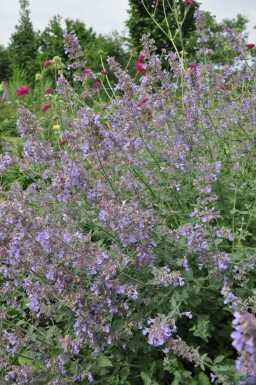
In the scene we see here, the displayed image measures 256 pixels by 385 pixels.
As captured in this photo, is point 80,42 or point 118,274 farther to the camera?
point 80,42

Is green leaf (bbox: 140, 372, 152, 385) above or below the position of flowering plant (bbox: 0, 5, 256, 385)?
below

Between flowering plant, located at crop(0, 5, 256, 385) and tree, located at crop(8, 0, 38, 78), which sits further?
tree, located at crop(8, 0, 38, 78)

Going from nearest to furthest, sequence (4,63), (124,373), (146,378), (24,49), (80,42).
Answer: (146,378) → (124,373) → (80,42) → (24,49) → (4,63)

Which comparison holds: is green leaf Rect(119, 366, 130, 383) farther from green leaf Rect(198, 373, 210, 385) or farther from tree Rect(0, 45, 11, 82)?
tree Rect(0, 45, 11, 82)

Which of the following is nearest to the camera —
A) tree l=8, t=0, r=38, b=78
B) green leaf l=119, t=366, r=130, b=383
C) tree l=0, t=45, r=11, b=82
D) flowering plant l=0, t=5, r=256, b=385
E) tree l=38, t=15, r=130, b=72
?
flowering plant l=0, t=5, r=256, b=385

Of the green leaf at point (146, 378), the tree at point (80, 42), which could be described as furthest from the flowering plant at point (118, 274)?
the tree at point (80, 42)

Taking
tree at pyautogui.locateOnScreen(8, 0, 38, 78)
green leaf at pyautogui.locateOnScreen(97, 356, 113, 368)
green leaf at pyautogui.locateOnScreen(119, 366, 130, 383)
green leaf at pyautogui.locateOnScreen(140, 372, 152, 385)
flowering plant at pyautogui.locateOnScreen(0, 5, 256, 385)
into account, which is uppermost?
tree at pyautogui.locateOnScreen(8, 0, 38, 78)

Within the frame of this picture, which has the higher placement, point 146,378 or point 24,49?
point 24,49

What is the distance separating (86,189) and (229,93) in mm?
1984

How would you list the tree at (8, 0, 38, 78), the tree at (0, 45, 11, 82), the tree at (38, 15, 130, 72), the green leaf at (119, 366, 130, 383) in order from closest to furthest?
the green leaf at (119, 366, 130, 383) < the tree at (38, 15, 130, 72) < the tree at (8, 0, 38, 78) < the tree at (0, 45, 11, 82)

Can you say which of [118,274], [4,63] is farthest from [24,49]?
[118,274]

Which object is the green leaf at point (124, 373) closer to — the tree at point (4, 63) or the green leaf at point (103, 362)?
the green leaf at point (103, 362)

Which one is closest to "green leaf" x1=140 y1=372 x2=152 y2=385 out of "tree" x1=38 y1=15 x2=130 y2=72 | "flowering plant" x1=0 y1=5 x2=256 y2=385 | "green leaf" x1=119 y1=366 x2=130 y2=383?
"flowering plant" x1=0 y1=5 x2=256 y2=385

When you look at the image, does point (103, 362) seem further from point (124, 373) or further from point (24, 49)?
point (24, 49)
